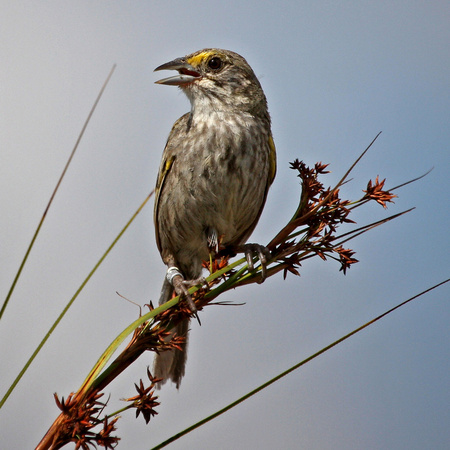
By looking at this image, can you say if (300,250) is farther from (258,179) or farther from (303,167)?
(258,179)

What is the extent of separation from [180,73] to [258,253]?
1.69 meters

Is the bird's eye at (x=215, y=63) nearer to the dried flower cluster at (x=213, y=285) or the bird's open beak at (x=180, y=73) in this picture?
the bird's open beak at (x=180, y=73)

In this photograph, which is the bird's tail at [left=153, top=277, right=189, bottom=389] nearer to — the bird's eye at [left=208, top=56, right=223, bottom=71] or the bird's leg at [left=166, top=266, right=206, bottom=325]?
the bird's leg at [left=166, top=266, right=206, bottom=325]

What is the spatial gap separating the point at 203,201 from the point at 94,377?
2.12 metres

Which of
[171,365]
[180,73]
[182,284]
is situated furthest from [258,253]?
[180,73]

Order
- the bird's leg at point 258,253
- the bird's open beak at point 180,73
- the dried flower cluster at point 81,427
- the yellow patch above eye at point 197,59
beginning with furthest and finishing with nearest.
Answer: the yellow patch above eye at point 197,59
the bird's open beak at point 180,73
the bird's leg at point 258,253
the dried flower cluster at point 81,427

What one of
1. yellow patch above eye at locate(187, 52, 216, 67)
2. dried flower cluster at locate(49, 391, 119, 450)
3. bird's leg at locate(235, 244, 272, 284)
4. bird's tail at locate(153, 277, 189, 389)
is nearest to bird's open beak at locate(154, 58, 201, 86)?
yellow patch above eye at locate(187, 52, 216, 67)

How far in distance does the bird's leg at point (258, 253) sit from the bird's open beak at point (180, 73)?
49.8 inches

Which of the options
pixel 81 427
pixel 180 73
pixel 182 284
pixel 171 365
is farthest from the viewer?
pixel 180 73

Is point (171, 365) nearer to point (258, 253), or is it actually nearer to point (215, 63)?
point (258, 253)

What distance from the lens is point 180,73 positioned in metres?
4.40

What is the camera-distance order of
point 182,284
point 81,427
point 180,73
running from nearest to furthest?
point 81,427 < point 182,284 < point 180,73

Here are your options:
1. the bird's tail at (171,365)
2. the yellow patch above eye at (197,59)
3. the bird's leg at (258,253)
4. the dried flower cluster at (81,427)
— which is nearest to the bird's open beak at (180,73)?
the yellow patch above eye at (197,59)

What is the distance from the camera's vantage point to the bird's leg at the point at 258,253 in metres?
2.56
